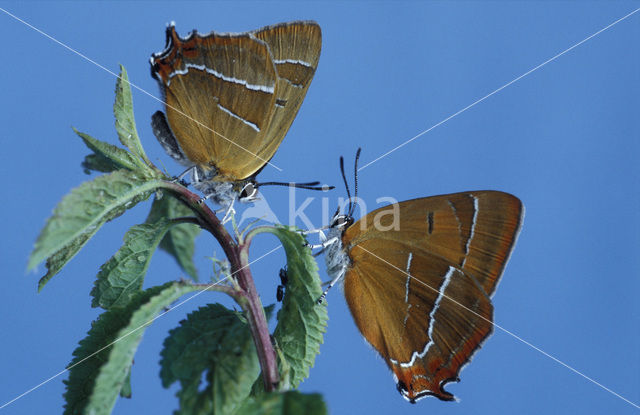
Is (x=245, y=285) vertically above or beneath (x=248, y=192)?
beneath

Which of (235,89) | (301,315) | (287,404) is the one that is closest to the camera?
(287,404)

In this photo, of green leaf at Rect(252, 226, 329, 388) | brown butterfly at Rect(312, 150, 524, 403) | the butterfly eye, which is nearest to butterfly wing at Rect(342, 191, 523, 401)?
brown butterfly at Rect(312, 150, 524, 403)

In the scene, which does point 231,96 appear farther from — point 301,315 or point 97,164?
point 301,315

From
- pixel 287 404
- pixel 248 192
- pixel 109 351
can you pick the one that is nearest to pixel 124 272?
pixel 109 351

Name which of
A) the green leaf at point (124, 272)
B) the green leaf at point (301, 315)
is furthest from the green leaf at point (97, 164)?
the green leaf at point (301, 315)

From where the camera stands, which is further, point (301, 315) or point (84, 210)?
point (301, 315)

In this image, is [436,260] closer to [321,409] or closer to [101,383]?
[321,409]
